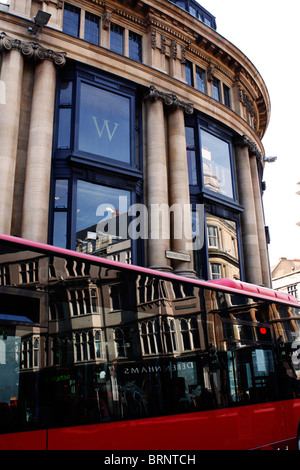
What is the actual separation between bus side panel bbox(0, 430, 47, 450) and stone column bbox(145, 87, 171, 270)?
38.9ft

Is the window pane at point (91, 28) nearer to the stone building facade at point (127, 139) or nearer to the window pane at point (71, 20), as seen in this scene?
the stone building facade at point (127, 139)

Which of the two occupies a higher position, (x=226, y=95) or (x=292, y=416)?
(x=226, y=95)

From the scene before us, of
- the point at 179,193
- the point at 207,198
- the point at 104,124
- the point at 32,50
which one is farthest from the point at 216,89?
the point at 32,50

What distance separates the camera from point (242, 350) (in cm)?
680

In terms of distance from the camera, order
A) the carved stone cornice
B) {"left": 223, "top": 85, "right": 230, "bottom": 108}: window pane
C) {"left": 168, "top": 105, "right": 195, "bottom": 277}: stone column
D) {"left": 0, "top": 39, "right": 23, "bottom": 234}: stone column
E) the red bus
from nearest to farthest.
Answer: the red bus < {"left": 0, "top": 39, "right": 23, "bottom": 234}: stone column < {"left": 168, "top": 105, "right": 195, "bottom": 277}: stone column < the carved stone cornice < {"left": 223, "top": 85, "right": 230, "bottom": 108}: window pane

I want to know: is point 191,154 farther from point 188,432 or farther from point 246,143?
point 188,432

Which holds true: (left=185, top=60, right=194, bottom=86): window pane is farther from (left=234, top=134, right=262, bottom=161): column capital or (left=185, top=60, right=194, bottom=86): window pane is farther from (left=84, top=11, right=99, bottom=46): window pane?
(left=84, top=11, right=99, bottom=46): window pane

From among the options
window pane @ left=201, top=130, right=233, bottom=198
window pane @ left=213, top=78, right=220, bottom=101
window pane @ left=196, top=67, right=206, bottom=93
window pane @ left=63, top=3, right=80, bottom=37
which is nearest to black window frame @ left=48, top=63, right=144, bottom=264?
window pane @ left=63, top=3, right=80, bottom=37

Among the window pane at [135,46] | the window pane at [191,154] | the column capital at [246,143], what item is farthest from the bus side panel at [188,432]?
the column capital at [246,143]

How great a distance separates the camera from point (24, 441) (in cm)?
388

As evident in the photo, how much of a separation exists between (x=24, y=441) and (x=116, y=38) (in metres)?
18.9

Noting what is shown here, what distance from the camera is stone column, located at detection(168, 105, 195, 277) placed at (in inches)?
666

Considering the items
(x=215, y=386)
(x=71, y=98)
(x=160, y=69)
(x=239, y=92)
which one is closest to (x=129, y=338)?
(x=215, y=386)

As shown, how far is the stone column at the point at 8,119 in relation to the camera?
1352cm
